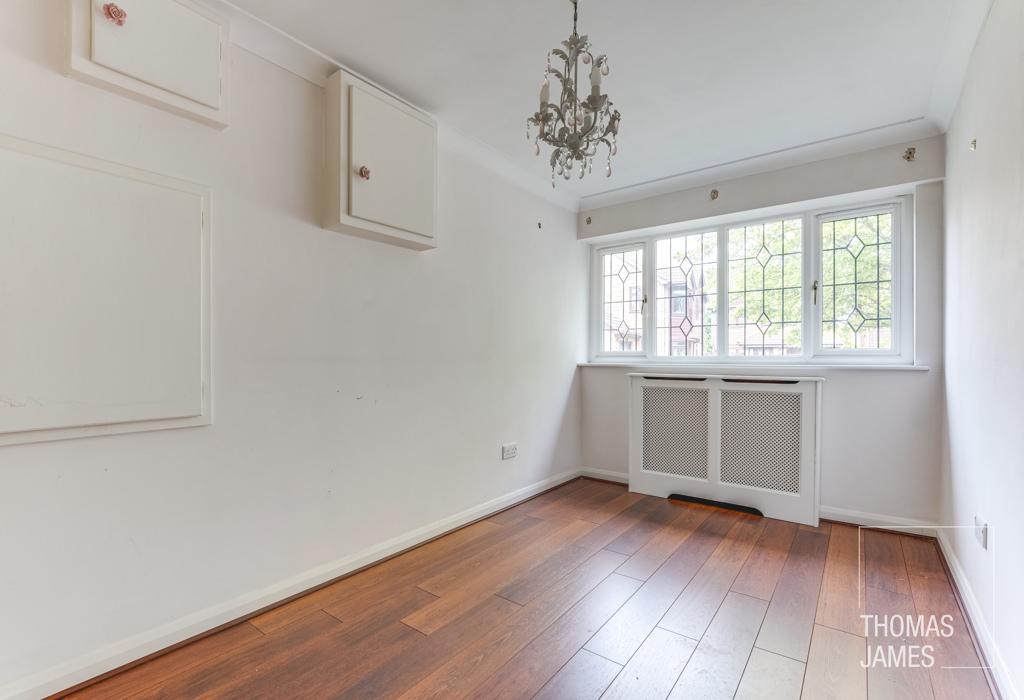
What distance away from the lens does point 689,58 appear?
2.15 m

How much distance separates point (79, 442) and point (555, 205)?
3.37m

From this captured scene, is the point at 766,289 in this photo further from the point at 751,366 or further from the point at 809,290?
the point at 751,366

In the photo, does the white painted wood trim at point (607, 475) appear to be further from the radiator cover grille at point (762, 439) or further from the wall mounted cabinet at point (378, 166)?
the wall mounted cabinet at point (378, 166)

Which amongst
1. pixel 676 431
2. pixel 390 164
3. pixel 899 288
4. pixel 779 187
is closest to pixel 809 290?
pixel 899 288

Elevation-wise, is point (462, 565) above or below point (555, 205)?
below

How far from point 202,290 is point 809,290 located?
368cm

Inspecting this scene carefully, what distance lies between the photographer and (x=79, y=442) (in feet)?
5.17

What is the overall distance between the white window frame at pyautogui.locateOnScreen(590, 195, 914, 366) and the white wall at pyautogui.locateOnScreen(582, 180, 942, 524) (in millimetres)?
137

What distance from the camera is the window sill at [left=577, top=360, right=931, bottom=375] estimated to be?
293cm

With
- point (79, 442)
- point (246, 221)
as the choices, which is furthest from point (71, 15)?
point (79, 442)

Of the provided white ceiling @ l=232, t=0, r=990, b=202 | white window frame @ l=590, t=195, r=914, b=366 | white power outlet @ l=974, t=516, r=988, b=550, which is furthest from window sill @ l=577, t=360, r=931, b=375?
white ceiling @ l=232, t=0, r=990, b=202

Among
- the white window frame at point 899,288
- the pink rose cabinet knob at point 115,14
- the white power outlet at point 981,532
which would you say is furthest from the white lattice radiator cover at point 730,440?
the pink rose cabinet knob at point 115,14

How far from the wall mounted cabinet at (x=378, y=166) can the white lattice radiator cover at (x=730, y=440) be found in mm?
2207

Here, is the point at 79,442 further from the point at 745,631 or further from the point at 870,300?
the point at 870,300
